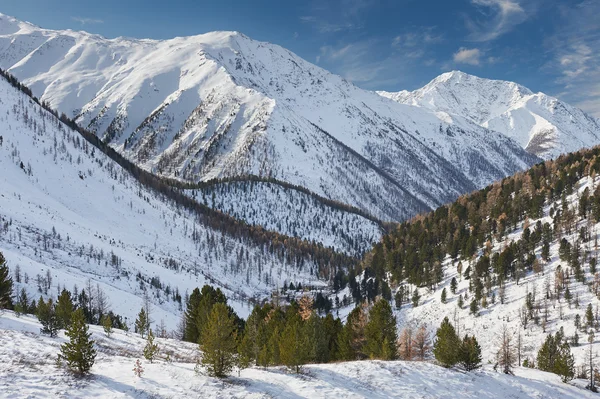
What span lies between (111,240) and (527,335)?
179 metres

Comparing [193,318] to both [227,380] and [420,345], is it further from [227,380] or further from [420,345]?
[420,345]

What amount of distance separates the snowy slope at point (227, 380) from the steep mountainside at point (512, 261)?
4921cm

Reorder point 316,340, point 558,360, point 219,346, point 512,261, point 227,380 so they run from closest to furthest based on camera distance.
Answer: point 219,346
point 227,380
point 316,340
point 558,360
point 512,261

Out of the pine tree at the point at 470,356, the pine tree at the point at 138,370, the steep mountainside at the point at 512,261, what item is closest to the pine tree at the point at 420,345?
the steep mountainside at the point at 512,261

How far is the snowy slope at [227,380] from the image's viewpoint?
26531 millimetres

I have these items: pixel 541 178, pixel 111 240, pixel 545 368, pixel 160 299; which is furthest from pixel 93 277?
pixel 541 178

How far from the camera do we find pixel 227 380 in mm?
31734

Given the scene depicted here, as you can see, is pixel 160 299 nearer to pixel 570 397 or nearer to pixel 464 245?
pixel 464 245

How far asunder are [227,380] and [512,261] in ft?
400

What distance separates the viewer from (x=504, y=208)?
164625 mm

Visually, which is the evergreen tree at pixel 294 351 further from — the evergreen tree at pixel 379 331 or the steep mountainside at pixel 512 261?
the steep mountainside at pixel 512 261

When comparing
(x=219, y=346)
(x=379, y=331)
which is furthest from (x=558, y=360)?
(x=219, y=346)

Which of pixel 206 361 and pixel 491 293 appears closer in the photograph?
pixel 206 361

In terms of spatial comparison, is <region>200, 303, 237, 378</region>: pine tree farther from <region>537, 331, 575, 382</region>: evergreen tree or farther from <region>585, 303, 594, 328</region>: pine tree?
<region>585, 303, 594, 328</region>: pine tree
